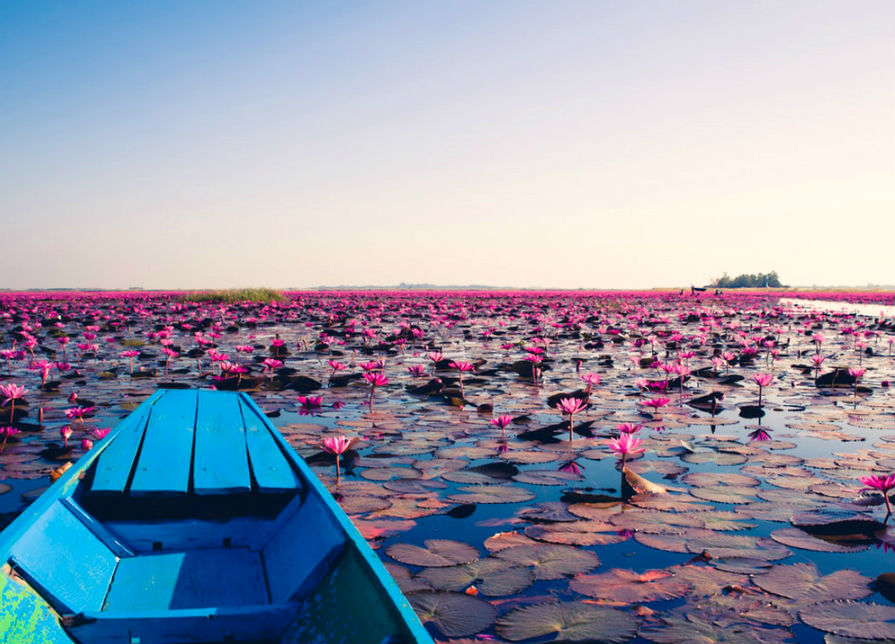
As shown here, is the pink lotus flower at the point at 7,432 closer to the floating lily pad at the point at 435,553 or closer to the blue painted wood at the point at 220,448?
the blue painted wood at the point at 220,448

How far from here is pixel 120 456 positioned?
8.92 ft

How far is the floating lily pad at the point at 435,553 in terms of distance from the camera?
236 cm

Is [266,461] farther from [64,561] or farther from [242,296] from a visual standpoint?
[242,296]

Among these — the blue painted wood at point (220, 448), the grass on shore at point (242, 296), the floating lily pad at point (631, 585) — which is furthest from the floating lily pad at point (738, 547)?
the grass on shore at point (242, 296)

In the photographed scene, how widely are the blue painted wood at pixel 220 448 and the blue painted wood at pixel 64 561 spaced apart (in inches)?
16.5

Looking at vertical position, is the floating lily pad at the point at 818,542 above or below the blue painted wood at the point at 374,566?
below

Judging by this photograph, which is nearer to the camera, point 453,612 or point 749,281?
point 453,612

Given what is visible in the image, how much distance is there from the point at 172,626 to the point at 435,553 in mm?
1049

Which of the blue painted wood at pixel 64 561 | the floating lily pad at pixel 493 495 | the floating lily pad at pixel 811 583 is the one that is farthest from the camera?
the floating lily pad at pixel 493 495

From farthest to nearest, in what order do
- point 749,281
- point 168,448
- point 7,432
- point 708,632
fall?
point 749,281 < point 7,432 < point 168,448 < point 708,632

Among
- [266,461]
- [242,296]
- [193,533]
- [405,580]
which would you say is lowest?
[405,580]

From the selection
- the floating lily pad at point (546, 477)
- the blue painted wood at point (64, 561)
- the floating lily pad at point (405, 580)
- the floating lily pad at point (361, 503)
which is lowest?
the floating lily pad at point (405, 580)

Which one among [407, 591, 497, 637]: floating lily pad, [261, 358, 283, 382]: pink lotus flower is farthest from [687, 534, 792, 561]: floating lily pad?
[261, 358, 283, 382]: pink lotus flower

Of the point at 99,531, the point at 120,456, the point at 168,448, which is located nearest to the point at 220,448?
Answer: the point at 168,448
